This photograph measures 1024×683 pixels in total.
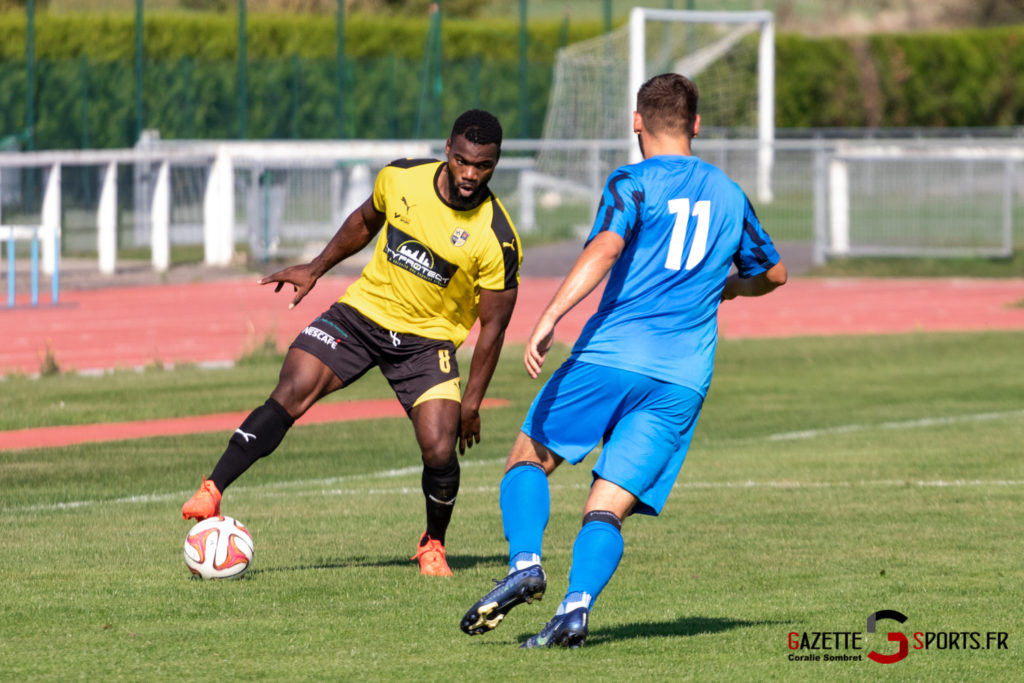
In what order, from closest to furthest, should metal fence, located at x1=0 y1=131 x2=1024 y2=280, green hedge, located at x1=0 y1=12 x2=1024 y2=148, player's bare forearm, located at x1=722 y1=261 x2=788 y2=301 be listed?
1. player's bare forearm, located at x1=722 y1=261 x2=788 y2=301
2. metal fence, located at x1=0 y1=131 x2=1024 y2=280
3. green hedge, located at x1=0 y1=12 x2=1024 y2=148

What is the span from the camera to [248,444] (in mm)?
7625

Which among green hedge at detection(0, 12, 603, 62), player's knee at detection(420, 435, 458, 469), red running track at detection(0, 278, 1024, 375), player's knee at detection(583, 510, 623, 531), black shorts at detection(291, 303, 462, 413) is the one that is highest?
green hedge at detection(0, 12, 603, 62)

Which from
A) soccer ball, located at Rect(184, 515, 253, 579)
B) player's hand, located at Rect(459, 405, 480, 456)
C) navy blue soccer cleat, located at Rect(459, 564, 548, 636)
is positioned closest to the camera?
navy blue soccer cleat, located at Rect(459, 564, 548, 636)

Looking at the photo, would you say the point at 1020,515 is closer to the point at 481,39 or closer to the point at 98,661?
the point at 98,661

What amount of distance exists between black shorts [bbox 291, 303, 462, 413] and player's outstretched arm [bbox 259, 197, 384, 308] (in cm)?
22

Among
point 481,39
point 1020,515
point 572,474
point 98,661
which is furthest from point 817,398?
point 481,39

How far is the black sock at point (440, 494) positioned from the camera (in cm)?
791

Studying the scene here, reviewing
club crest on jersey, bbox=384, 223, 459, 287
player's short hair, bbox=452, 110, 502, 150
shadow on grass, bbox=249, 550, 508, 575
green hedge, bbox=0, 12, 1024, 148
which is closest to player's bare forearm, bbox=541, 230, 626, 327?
player's short hair, bbox=452, 110, 502, 150

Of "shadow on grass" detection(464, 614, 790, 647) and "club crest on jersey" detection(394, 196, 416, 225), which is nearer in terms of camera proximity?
"shadow on grass" detection(464, 614, 790, 647)

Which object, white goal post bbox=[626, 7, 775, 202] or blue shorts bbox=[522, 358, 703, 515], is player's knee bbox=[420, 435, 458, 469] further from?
white goal post bbox=[626, 7, 775, 202]

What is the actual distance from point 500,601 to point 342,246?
8.81ft

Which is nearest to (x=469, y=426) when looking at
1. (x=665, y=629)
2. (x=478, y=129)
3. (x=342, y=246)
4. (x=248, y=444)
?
(x=248, y=444)

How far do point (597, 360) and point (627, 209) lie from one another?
547 millimetres

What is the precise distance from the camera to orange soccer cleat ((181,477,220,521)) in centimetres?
743
